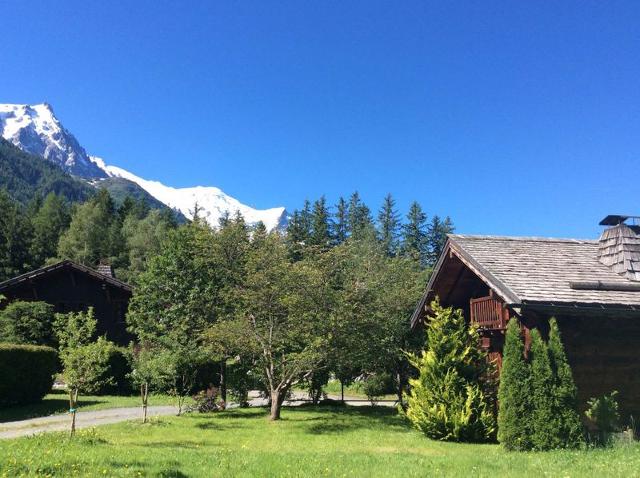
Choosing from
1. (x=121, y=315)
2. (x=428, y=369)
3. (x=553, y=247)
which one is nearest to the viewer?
(x=428, y=369)

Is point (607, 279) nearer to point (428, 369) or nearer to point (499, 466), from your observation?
point (428, 369)

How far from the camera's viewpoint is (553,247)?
58.5 feet

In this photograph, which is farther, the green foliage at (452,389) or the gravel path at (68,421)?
the gravel path at (68,421)

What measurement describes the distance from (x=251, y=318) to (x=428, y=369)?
7.93 meters

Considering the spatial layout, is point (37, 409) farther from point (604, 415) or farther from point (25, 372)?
point (604, 415)

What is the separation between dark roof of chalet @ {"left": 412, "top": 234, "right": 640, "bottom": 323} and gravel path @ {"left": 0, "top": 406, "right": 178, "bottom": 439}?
1239cm

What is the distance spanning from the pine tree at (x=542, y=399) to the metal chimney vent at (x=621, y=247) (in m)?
4.85

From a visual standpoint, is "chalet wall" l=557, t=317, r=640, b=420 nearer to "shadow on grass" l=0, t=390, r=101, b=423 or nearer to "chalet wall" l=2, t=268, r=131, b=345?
"shadow on grass" l=0, t=390, r=101, b=423

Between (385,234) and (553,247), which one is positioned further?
(385,234)

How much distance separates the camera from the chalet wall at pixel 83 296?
35812mm

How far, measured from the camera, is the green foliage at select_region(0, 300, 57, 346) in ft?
97.7

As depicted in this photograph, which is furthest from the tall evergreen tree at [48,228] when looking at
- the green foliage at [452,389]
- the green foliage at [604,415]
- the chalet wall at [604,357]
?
the green foliage at [604,415]

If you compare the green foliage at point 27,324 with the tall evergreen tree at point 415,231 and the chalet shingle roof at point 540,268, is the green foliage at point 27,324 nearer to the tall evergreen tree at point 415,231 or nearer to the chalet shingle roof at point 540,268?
the chalet shingle roof at point 540,268

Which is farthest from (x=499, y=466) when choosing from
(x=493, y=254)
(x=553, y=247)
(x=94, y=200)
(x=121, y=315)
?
(x=94, y=200)
